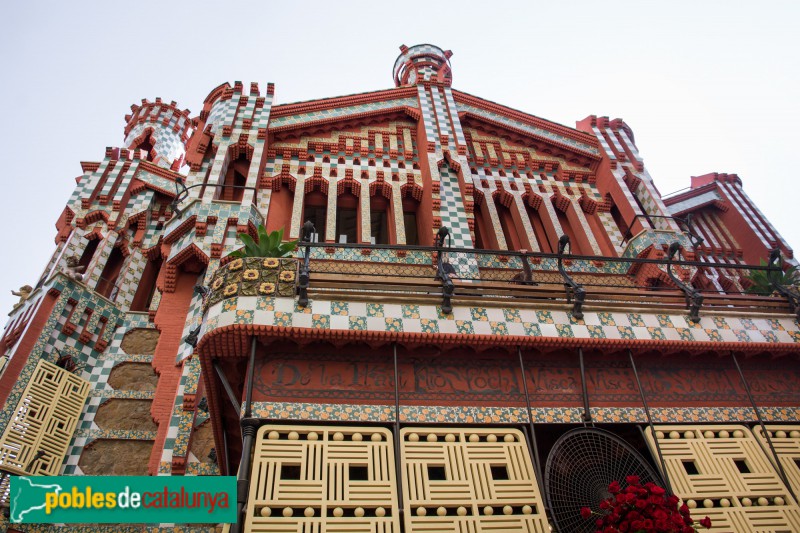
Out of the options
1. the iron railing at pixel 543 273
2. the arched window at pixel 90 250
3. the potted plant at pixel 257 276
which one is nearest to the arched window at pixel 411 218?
the iron railing at pixel 543 273

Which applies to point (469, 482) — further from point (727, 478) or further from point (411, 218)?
point (411, 218)

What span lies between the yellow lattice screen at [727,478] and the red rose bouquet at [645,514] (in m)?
1.64

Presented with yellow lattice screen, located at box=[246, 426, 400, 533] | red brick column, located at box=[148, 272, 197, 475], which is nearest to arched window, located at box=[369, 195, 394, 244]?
red brick column, located at box=[148, 272, 197, 475]

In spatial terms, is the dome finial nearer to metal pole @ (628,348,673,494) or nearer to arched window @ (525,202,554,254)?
arched window @ (525,202,554,254)

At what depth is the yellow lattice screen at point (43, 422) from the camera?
1203 cm

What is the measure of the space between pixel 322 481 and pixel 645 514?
12.3ft

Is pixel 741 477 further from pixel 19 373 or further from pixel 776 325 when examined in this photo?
pixel 19 373

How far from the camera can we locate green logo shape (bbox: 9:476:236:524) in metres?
5.71

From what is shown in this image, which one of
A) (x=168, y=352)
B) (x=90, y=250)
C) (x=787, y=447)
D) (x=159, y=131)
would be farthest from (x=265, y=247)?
(x=159, y=131)

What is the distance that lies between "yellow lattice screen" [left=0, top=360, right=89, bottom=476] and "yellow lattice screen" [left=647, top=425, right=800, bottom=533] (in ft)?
37.5

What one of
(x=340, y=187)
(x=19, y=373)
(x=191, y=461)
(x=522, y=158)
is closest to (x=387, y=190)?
(x=340, y=187)

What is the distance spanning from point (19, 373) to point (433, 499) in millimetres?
9946

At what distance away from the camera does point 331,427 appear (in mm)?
8102

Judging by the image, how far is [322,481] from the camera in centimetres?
755
